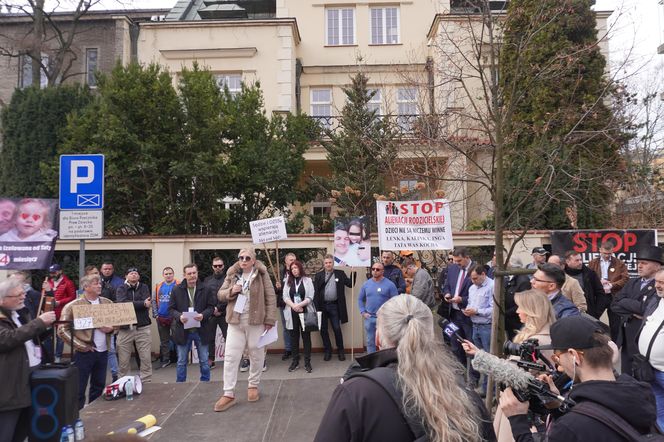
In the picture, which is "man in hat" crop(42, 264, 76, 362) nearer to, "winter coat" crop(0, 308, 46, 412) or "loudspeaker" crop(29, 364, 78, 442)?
"loudspeaker" crop(29, 364, 78, 442)

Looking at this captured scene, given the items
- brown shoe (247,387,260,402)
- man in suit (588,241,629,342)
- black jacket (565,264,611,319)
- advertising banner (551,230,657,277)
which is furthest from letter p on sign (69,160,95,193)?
advertising banner (551,230,657,277)

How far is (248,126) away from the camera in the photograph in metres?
13.4

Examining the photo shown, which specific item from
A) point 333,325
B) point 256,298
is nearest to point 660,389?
point 256,298

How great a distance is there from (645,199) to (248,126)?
1325 centimetres

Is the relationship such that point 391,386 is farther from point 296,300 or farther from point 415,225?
point 296,300

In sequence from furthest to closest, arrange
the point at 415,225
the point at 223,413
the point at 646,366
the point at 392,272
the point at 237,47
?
the point at 237,47
the point at 392,272
the point at 415,225
the point at 223,413
the point at 646,366

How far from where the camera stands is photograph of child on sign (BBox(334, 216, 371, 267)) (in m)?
9.37

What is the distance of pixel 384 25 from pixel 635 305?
1995 centimetres

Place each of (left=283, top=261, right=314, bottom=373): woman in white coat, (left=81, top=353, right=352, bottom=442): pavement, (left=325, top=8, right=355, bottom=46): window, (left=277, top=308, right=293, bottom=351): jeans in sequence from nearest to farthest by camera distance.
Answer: (left=81, top=353, right=352, bottom=442): pavement < (left=283, top=261, right=314, bottom=373): woman in white coat < (left=277, top=308, right=293, bottom=351): jeans < (left=325, top=8, right=355, bottom=46): window

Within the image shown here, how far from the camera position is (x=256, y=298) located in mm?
6746

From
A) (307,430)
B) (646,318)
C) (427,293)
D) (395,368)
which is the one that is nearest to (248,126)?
(427,293)

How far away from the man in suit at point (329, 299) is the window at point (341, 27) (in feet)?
53.3

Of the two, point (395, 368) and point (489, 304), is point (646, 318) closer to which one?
point (489, 304)

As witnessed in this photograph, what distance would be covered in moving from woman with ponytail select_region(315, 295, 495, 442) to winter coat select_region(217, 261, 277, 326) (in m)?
4.47
